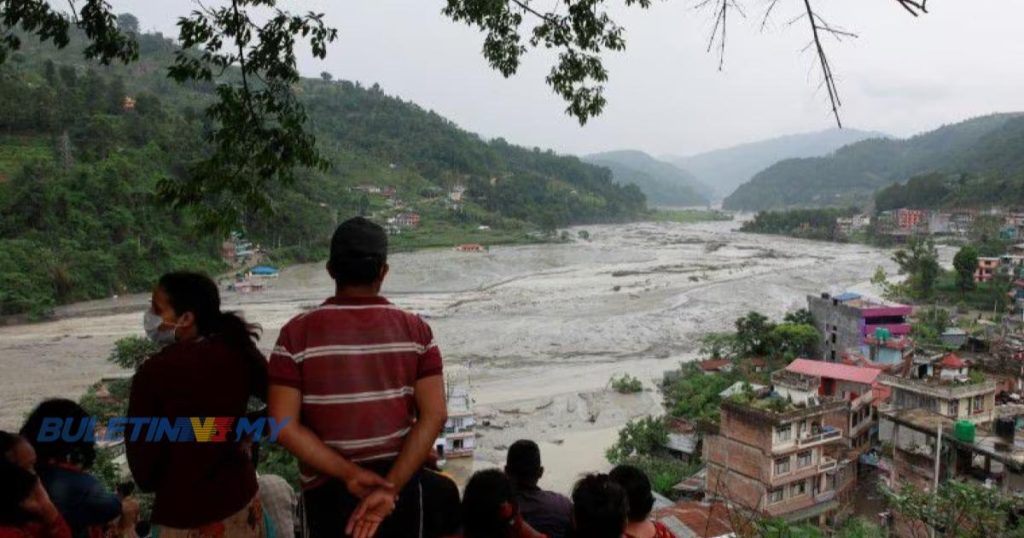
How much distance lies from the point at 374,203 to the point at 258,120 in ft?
127

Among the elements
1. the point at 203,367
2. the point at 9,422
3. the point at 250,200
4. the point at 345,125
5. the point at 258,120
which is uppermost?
the point at 345,125

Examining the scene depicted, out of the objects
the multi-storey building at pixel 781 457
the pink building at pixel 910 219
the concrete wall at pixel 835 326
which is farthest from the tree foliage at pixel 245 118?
the pink building at pixel 910 219

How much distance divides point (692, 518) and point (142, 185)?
23.2 m

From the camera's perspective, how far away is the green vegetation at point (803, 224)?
1726 inches

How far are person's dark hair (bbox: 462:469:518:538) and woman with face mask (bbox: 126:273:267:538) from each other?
42 cm

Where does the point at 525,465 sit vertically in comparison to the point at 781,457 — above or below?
above

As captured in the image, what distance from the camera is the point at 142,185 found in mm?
23906

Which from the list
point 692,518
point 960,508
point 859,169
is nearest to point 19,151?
point 692,518

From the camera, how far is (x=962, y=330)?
51.2 feet

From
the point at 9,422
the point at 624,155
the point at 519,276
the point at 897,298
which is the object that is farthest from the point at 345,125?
the point at 624,155

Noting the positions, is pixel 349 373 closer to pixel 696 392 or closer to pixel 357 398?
pixel 357 398

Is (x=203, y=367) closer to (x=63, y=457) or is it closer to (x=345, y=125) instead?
(x=63, y=457)

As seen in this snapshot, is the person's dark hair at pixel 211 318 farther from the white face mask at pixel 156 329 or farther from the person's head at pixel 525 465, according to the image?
the person's head at pixel 525 465

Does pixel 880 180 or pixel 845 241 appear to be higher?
pixel 880 180
